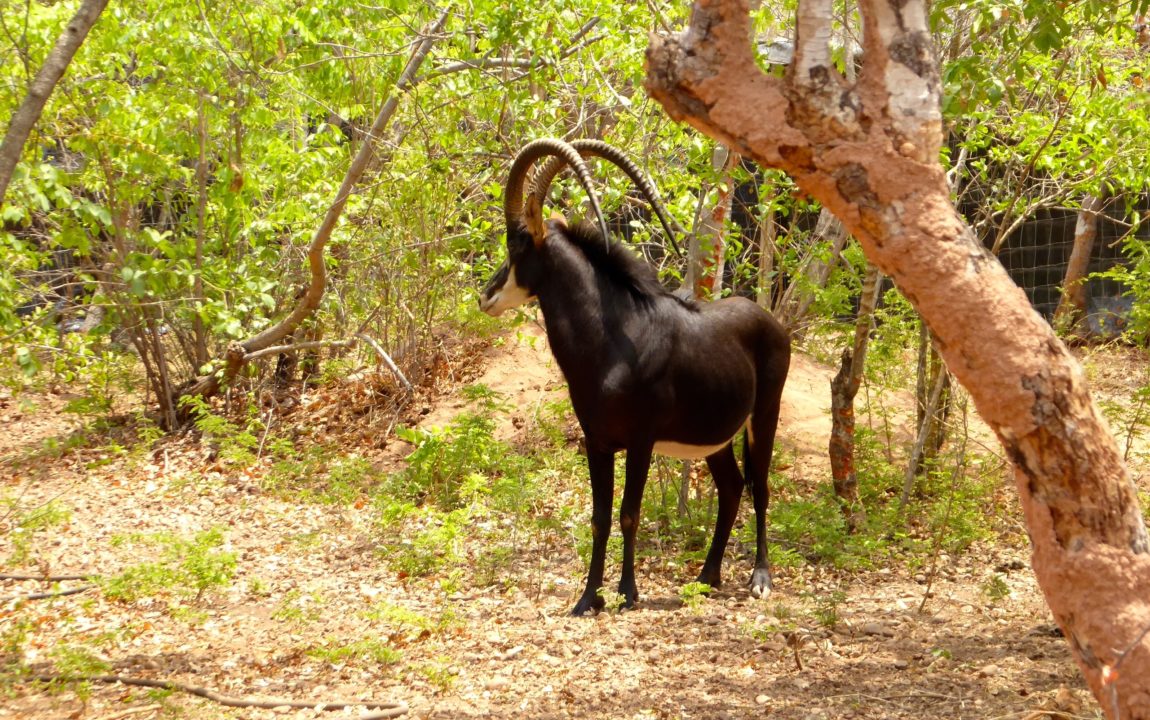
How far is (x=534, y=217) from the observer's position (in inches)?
264

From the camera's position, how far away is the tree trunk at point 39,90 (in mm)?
4434

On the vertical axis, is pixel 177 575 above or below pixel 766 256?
below

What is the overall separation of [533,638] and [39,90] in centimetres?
340

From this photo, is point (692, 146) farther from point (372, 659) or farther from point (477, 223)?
point (372, 659)

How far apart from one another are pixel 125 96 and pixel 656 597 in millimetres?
5684

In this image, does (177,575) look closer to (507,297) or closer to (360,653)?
(360,653)

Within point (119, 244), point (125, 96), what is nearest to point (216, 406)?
point (119, 244)

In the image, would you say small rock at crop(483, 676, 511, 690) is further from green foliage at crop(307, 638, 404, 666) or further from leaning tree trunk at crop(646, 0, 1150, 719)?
leaning tree trunk at crop(646, 0, 1150, 719)

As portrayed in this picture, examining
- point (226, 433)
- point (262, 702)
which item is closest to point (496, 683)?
point (262, 702)

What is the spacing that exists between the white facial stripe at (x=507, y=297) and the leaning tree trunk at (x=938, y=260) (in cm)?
330

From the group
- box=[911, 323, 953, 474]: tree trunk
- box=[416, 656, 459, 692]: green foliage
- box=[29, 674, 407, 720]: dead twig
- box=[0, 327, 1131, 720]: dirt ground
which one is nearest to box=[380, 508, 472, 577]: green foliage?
box=[0, 327, 1131, 720]: dirt ground

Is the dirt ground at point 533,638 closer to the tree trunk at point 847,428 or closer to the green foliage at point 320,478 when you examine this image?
the green foliage at point 320,478

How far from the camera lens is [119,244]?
31.6 ft

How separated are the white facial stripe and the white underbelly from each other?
1.22 m
